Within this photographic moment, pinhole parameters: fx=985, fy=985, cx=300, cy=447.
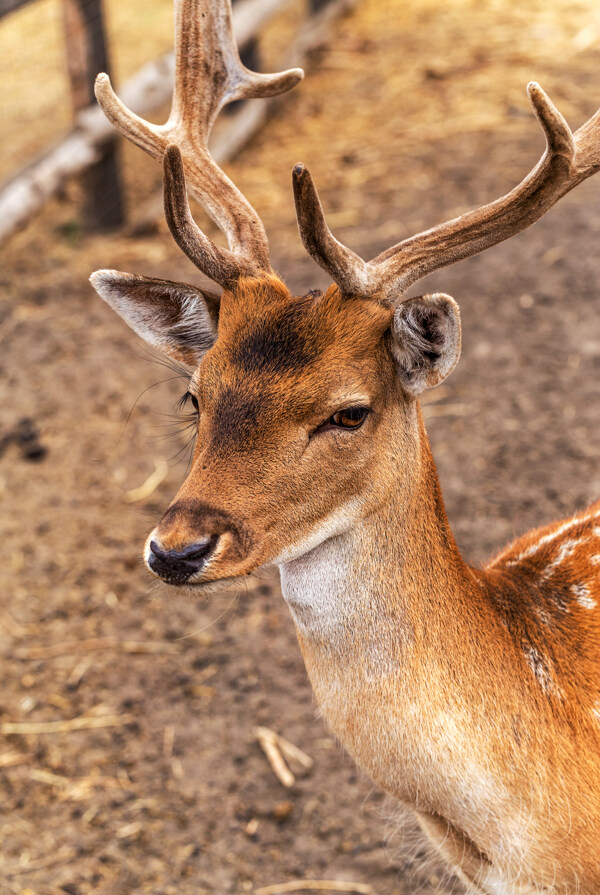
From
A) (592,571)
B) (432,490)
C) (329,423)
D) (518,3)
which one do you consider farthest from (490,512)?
(518,3)

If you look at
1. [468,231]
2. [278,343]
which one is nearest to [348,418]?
[278,343]

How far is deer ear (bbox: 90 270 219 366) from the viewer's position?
2.65 meters

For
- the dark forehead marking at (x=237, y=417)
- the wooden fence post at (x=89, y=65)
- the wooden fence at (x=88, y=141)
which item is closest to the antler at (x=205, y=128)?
the dark forehead marking at (x=237, y=417)

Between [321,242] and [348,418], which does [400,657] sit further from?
[321,242]

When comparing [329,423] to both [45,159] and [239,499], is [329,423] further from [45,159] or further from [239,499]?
[45,159]

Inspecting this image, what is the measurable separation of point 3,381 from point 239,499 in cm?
403

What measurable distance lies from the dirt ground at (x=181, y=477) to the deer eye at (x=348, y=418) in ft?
2.06

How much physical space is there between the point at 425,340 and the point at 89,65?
18.1 ft

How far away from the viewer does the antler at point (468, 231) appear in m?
2.25

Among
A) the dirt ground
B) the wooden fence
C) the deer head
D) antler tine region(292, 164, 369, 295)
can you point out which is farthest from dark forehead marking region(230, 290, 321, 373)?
the wooden fence

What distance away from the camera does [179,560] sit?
2.13m

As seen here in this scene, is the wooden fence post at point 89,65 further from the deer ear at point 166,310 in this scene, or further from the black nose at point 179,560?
the black nose at point 179,560

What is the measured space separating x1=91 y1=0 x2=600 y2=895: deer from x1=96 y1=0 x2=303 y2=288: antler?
0.6 inches

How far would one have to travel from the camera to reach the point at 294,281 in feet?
21.6
